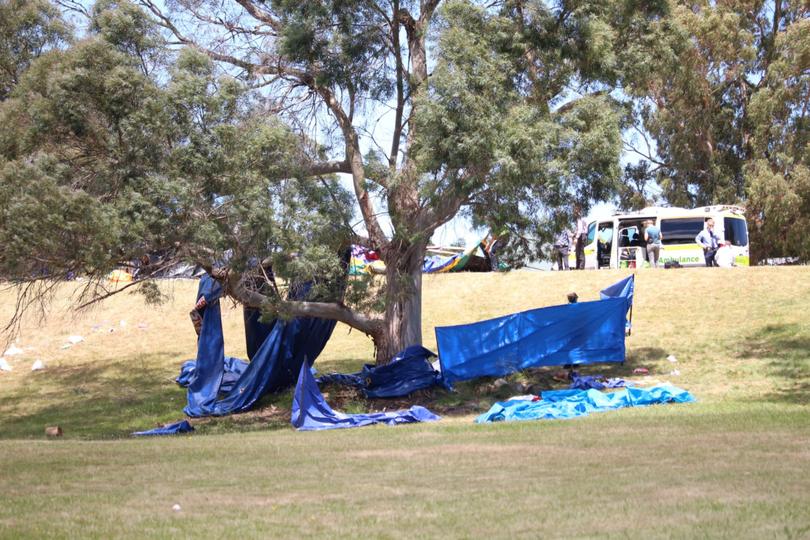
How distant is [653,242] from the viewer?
3003cm

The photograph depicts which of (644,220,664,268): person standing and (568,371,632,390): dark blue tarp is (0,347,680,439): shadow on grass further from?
(644,220,664,268): person standing

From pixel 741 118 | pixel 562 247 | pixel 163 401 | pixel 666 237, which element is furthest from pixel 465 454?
pixel 741 118

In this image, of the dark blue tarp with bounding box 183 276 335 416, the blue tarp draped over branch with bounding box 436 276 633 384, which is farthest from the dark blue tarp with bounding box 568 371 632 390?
the dark blue tarp with bounding box 183 276 335 416

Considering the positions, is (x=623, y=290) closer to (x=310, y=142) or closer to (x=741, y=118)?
(x=310, y=142)

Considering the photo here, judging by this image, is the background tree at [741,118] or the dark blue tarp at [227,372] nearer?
the dark blue tarp at [227,372]

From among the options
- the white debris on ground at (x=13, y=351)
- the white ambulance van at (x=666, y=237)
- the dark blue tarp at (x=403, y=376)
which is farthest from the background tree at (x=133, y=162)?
the white ambulance van at (x=666, y=237)

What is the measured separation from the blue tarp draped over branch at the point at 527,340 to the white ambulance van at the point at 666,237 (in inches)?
456

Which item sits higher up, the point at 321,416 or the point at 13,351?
the point at 13,351

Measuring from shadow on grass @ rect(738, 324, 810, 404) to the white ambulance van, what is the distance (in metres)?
8.62

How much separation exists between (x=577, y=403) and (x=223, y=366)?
8167 millimetres

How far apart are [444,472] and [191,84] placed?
29.7 ft

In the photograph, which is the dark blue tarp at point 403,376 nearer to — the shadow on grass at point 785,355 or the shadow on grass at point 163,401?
the shadow on grass at point 163,401

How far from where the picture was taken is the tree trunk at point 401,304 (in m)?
19.8

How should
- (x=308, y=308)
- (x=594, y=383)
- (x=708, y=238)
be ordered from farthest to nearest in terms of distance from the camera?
(x=708, y=238), (x=308, y=308), (x=594, y=383)
